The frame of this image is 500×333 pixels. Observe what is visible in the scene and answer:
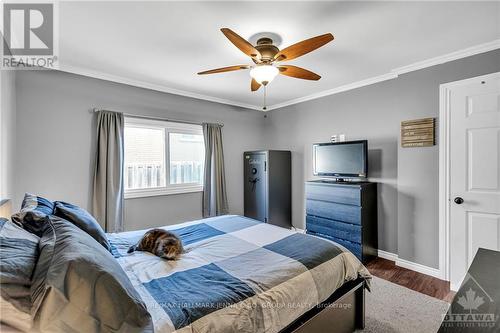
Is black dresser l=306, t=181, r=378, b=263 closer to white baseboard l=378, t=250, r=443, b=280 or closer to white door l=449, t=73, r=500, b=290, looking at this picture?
white baseboard l=378, t=250, r=443, b=280

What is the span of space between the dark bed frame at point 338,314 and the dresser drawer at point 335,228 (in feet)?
4.11

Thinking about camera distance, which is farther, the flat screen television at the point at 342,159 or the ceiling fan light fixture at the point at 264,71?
the flat screen television at the point at 342,159

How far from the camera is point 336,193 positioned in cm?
320

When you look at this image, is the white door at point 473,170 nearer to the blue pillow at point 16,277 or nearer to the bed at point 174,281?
the bed at point 174,281

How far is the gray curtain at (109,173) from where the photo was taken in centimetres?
303

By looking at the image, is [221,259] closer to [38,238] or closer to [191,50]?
[38,238]

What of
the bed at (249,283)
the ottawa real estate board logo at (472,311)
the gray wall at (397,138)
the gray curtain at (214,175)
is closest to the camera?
the ottawa real estate board logo at (472,311)

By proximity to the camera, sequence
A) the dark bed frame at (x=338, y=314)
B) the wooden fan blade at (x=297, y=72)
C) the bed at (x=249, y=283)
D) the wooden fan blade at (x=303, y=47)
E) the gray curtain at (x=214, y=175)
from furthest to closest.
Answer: the gray curtain at (x=214, y=175) → the wooden fan blade at (x=297, y=72) → the wooden fan blade at (x=303, y=47) → the dark bed frame at (x=338, y=314) → the bed at (x=249, y=283)

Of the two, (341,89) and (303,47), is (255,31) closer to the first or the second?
(303,47)

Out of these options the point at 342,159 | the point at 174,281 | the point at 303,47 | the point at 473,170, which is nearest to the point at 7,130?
the point at 174,281

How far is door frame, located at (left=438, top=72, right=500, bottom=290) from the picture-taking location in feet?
8.50

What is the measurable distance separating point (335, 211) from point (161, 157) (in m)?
2.75

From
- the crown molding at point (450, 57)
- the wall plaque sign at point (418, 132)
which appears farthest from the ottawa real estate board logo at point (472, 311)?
the crown molding at point (450, 57)

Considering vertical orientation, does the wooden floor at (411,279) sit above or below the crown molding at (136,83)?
below
